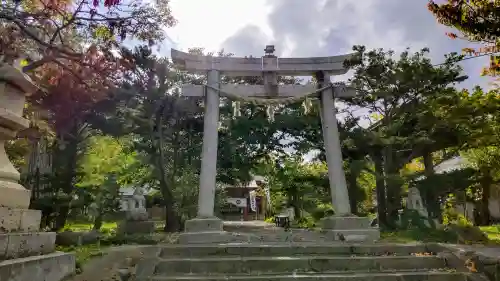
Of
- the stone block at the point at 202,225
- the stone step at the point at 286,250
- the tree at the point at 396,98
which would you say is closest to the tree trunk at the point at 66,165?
the stone block at the point at 202,225

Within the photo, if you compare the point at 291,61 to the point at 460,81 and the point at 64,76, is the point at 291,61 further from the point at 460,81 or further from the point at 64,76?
the point at 460,81

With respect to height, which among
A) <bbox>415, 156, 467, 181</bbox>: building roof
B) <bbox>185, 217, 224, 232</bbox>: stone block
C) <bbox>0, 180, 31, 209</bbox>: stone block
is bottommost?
<bbox>185, 217, 224, 232</bbox>: stone block

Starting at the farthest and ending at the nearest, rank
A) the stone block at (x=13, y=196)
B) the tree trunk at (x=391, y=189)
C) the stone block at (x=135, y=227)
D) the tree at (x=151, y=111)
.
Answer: the tree at (x=151, y=111) < the tree trunk at (x=391, y=189) < the stone block at (x=135, y=227) < the stone block at (x=13, y=196)

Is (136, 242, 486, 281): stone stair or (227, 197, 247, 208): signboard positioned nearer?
(136, 242, 486, 281): stone stair

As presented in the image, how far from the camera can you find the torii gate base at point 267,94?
8.91m

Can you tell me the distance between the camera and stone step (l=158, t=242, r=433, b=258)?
6504 millimetres

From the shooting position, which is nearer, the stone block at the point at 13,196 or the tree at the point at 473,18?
the stone block at the point at 13,196

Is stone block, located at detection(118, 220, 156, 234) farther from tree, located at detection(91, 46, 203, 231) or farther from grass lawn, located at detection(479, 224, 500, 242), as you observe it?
grass lawn, located at detection(479, 224, 500, 242)

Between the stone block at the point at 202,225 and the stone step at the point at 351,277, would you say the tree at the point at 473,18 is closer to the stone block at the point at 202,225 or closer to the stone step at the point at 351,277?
the stone step at the point at 351,277

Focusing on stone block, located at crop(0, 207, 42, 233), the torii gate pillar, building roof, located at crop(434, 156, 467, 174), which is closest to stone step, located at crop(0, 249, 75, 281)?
stone block, located at crop(0, 207, 42, 233)

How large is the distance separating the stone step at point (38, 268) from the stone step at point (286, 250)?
2.22m

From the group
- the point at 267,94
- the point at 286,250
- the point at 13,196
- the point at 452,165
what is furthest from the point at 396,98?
the point at 13,196

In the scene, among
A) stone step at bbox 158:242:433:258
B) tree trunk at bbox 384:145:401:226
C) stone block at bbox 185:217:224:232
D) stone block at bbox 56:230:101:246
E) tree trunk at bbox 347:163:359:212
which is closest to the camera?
stone step at bbox 158:242:433:258

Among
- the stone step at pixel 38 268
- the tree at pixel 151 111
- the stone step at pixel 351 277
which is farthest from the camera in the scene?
the tree at pixel 151 111
